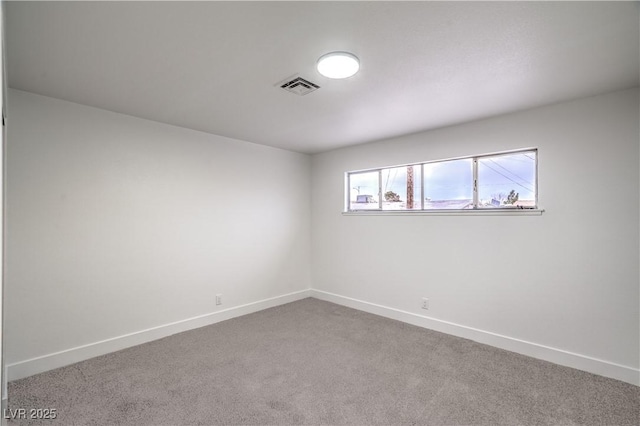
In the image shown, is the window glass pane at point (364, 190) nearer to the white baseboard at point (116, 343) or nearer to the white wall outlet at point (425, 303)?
the white wall outlet at point (425, 303)

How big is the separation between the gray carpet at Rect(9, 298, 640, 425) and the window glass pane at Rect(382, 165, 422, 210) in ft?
5.43

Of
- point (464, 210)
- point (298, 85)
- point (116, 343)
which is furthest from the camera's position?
point (464, 210)

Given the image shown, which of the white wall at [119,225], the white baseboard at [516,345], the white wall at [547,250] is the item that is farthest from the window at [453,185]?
the white wall at [119,225]

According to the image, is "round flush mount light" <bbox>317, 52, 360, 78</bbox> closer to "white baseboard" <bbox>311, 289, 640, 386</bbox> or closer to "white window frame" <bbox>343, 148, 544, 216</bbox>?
"white window frame" <bbox>343, 148, 544, 216</bbox>

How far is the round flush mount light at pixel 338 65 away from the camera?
2.03 m

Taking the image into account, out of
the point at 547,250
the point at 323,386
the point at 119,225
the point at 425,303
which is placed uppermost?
the point at 119,225

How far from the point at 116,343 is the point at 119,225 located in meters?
1.17

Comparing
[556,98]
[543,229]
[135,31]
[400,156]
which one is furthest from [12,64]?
[543,229]

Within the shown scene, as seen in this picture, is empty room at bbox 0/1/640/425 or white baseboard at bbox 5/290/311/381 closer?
empty room at bbox 0/1/640/425

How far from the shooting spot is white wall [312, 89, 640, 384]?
260 centimetres

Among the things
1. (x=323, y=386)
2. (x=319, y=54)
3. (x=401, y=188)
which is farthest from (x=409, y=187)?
(x=323, y=386)

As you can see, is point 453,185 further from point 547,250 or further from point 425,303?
point 425,303

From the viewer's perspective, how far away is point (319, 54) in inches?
79.7

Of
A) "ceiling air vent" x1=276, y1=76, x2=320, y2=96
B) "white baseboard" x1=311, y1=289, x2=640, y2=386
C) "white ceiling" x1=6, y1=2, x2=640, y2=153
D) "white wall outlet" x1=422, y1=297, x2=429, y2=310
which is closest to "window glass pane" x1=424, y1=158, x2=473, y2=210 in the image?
"white ceiling" x1=6, y1=2, x2=640, y2=153
